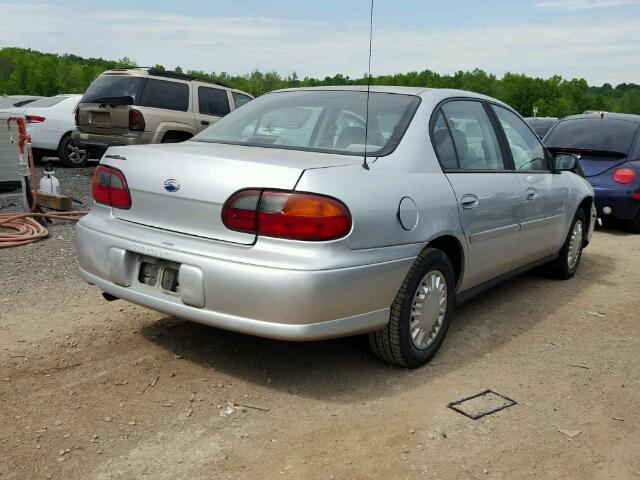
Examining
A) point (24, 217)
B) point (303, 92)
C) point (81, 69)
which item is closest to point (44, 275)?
point (24, 217)

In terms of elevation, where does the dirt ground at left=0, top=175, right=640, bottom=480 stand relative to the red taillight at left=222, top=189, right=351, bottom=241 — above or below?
below

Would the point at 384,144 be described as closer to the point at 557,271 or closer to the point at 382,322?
the point at 382,322

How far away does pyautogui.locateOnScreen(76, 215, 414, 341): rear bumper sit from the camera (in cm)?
297

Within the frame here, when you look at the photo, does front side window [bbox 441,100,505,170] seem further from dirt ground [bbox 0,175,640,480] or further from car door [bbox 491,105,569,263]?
dirt ground [bbox 0,175,640,480]

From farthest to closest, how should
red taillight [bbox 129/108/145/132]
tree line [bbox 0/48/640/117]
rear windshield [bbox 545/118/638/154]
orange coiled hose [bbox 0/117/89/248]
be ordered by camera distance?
tree line [bbox 0/48/640/117] < red taillight [bbox 129/108/145/132] < rear windshield [bbox 545/118/638/154] < orange coiled hose [bbox 0/117/89/248]

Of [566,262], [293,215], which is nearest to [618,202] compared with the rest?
[566,262]

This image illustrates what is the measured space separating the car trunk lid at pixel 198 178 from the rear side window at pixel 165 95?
8.11m

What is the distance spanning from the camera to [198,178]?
3219mm

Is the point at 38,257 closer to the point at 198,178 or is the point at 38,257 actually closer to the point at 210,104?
the point at 198,178

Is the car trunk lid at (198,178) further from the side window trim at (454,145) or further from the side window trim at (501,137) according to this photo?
the side window trim at (501,137)

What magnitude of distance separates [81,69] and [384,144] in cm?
7613

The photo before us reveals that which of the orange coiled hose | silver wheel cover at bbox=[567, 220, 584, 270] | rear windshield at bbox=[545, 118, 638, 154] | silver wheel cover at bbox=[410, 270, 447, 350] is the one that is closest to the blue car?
rear windshield at bbox=[545, 118, 638, 154]

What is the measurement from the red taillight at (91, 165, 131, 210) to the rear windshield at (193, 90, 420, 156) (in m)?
0.68

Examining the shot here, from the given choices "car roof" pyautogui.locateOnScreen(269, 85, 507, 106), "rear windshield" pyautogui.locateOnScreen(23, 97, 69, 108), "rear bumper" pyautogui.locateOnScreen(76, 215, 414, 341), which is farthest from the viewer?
"rear windshield" pyautogui.locateOnScreen(23, 97, 69, 108)
